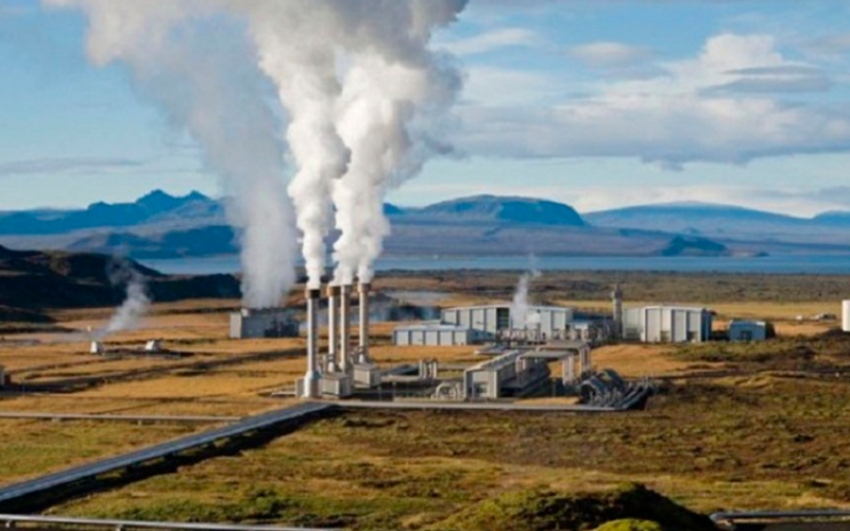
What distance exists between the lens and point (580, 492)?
33.9 metres

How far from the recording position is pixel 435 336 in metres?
99.9

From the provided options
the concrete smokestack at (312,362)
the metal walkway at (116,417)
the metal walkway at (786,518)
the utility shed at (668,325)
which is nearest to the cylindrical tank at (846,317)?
the utility shed at (668,325)

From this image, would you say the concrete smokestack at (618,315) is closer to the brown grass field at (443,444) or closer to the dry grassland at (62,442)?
the brown grass field at (443,444)

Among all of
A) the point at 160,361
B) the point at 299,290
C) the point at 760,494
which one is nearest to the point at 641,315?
the point at 160,361

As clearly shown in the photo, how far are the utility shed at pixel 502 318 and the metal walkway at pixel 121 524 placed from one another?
2621 inches

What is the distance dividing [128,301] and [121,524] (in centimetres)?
12528

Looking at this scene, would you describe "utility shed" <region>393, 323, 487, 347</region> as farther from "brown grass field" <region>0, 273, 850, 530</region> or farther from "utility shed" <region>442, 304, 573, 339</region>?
"brown grass field" <region>0, 273, 850, 530</region>

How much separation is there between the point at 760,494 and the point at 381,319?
91.7 metres

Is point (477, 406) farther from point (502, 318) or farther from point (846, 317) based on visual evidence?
point (846, 317)

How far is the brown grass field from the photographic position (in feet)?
126

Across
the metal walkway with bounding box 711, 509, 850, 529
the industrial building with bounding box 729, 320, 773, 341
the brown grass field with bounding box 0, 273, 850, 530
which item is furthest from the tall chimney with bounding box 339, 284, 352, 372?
the industrial building with bounding box 729, 320, 773, 341

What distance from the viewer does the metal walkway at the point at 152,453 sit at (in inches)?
1523

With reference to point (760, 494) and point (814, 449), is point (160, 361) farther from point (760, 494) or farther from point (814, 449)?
point (760, 494)

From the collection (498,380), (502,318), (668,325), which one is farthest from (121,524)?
(502,318)
